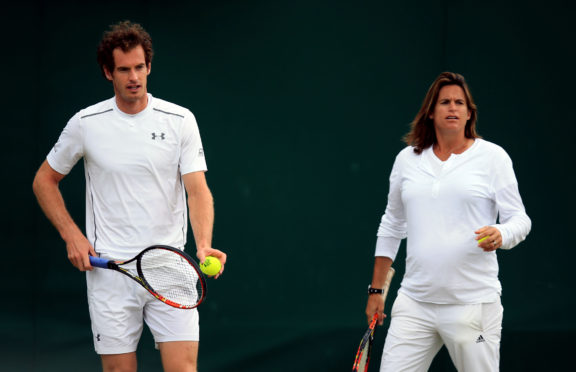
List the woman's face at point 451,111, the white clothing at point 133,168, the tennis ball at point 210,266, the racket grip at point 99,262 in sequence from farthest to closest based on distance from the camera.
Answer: the woman's face at point 451,111
the white clothing at point 133,168
the racket grip at point 99,262
the tennis ball at point 210,266

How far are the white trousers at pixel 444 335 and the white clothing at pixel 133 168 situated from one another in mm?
1046

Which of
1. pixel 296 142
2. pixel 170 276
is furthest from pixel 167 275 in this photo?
pixel 296 142

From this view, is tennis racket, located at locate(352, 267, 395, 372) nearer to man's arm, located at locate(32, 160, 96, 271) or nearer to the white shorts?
the white shorts

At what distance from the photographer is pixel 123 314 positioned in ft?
12.5

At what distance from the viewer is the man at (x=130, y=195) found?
12.3 feet

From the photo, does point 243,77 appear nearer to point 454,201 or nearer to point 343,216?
point 343,216

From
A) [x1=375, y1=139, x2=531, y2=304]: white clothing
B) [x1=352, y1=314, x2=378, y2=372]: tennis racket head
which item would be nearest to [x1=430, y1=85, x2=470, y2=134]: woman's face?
[x1=375, y1=139, x2=531, y2=304]: white clothing

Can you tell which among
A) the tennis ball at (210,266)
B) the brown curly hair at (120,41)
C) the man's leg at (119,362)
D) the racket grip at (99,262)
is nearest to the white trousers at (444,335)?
the tennis ball at (210,266)

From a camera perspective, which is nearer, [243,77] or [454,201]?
[454,201]

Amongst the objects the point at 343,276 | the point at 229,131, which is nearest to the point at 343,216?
the point at 343,276

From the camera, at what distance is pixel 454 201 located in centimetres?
374

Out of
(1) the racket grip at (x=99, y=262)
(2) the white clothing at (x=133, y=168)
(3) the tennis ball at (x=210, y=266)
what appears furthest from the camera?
(2) the white clothing at (x=133, y=168)

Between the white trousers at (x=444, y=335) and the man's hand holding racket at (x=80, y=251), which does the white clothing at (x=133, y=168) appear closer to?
the man's hand holding racket at (x=80, y=251)

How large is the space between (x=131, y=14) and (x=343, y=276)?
2.06 meters
